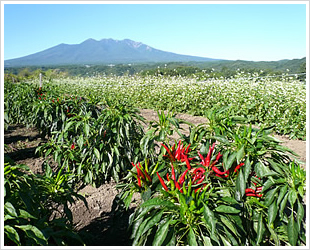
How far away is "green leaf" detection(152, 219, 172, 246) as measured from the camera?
1112 mm

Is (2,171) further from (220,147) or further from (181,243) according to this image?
(220,147)

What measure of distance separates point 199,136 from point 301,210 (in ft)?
1.92

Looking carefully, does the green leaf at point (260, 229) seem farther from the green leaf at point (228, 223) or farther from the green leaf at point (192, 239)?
the green leaf at point (192, 239)

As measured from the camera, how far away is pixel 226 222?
→ 1174mm

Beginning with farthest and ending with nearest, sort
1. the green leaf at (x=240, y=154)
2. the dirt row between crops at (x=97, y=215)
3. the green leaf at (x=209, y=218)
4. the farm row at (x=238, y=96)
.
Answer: the farm row at (x=238, y=96) < the dirt row between crops at (x=97, y=215) < the green leaf at (x=240, y=154) < the green leaf at (x=209, y=218)

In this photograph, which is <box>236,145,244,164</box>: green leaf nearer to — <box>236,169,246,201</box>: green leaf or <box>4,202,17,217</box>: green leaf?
<box>236,169,246,201</box>: green leaf

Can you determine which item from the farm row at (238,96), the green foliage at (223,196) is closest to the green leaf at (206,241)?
the green foliage at (223,196)

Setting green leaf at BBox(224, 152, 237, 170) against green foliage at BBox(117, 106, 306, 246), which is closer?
green foliage at BBox(117, 106, 306, 246)

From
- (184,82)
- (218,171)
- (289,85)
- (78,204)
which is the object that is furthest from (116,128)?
(184,82)

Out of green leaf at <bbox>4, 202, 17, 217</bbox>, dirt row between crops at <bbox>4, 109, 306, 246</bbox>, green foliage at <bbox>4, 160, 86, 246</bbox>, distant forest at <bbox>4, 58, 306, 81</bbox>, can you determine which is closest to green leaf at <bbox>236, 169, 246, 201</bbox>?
dirt row between crops at <bbox>4, 109, 306, 246</bbox>

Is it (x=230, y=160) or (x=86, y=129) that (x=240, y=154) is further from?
(x=86, y=129)

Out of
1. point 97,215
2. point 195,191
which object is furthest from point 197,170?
point 97,215

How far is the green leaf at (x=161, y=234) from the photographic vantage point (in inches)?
43.8

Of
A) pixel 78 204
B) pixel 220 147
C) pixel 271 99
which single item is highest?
pixel 220 147
